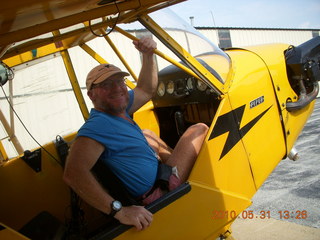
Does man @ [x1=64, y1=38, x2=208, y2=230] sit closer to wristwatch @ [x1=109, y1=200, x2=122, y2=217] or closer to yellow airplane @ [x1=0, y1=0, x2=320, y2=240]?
wristwatch @ [x1=109, y1=200, x2=122, y2=217]

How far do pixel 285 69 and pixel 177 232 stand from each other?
70.3 inches

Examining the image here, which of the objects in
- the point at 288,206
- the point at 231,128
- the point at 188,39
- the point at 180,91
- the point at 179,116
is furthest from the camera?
the point at 288,206

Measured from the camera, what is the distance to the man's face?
2066 millimetres

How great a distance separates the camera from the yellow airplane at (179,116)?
1.85 meters

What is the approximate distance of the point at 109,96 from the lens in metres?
2.09

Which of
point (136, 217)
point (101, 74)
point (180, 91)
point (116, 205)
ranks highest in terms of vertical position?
point (101, 74)

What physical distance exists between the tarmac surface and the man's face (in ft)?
6.17

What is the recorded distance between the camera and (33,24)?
1.74 m

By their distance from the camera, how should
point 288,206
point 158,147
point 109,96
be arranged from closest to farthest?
point 109,96, point 158,147, point 288,206

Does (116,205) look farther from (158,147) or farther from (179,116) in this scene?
(179,116)

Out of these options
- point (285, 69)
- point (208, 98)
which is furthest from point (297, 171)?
point (208, 98)

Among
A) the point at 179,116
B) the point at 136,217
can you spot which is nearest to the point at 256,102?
the point at 179,116

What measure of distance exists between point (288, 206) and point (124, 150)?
2270 mm

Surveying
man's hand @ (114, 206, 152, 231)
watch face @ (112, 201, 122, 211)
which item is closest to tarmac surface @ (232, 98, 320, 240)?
man's hand @ (114, 206, 152, 231)
